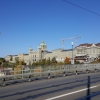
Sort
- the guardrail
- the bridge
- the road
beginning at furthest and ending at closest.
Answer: the guardrail, the bridge, the road

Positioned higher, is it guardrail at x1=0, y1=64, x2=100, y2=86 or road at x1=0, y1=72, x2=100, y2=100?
guardrail at x1=0, y1=64, x2=100, y2=86

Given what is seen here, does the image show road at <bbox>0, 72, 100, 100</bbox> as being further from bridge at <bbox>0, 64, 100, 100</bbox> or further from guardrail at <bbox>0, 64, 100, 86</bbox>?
guardrail at <bbox>0, 64, 100, 86</bbox>

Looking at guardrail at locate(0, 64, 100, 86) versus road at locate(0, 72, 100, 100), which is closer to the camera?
road at locate(0, 72, 100, 100)

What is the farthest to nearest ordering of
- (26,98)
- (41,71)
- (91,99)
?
1. (41,71)
2. (26,98)
3. (91,99)

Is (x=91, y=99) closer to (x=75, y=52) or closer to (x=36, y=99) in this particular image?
(x=36, y=99)

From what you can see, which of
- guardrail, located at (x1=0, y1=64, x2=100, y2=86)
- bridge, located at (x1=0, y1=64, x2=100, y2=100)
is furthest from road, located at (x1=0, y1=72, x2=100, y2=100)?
guardrail, located at (x1=0, y1=64, x2=100, y2=86)

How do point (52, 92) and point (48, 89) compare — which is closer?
point (52, 92)

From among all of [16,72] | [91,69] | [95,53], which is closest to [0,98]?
[16,72]

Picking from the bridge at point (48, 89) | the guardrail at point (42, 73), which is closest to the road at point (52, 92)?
the bridge at point (48, 89)

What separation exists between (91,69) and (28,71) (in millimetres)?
16825

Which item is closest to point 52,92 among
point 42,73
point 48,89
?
point 48,89

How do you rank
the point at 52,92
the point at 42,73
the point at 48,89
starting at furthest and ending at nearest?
the point at 42,73 < the point at 48,89 < the point at 52,92

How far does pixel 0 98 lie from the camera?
10.3 m

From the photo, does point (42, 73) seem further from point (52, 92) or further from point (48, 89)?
point (52, 92)
